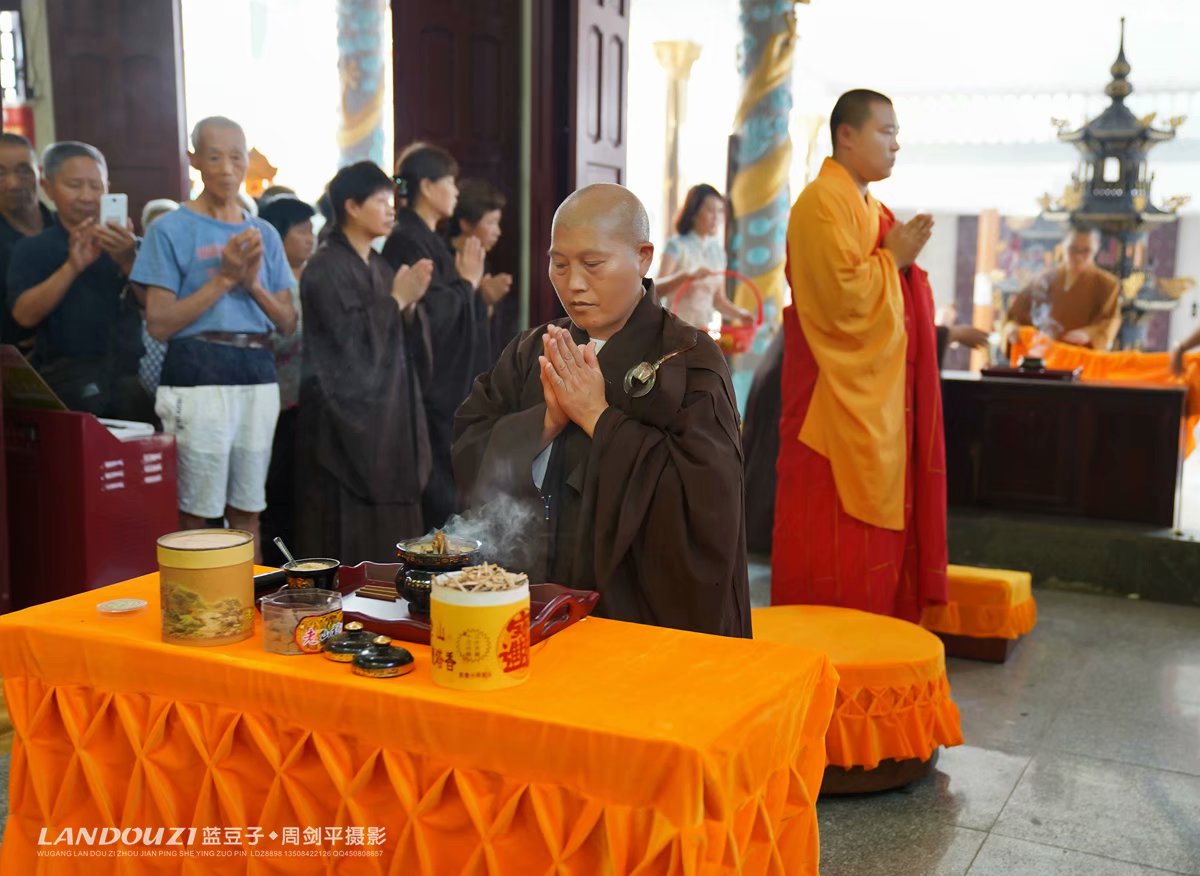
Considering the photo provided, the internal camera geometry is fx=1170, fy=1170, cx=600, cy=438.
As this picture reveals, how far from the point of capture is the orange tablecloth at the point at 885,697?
2.72 m

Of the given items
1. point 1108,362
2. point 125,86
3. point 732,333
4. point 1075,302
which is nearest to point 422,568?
point 125,86

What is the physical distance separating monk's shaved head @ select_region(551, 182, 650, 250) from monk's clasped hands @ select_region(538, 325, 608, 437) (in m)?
0.19

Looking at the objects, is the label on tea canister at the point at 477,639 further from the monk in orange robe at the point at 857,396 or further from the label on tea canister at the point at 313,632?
the monk in orange robe at the point at 857,396

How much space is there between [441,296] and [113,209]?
1.29m

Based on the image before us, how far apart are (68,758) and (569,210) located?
3.77ft

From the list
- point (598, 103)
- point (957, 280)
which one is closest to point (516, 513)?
point (598, 103)

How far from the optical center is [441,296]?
455 cm

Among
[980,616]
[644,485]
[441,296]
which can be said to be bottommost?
[980,616]

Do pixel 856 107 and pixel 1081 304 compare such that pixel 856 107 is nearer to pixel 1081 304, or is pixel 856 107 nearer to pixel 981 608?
pixel 981 608

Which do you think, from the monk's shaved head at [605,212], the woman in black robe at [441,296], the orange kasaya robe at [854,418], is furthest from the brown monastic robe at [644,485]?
the woman in black robe at [441,296]

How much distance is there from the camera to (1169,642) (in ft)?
13.7

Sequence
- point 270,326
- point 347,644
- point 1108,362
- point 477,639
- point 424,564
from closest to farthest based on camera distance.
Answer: point 477,639, point 347,644, point 424,564, point 270,326, point 1108,362

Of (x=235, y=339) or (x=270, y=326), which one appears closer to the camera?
(x=235, y=339)

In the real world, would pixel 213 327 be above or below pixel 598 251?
below
